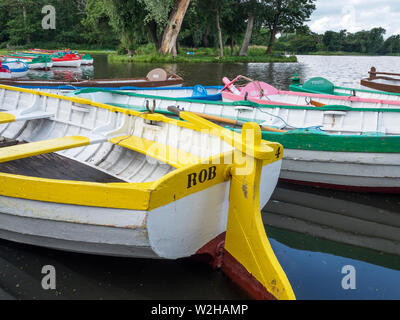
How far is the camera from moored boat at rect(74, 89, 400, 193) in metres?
5.25

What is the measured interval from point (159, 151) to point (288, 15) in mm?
47794

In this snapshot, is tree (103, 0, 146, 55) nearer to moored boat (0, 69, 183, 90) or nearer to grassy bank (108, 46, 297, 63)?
grassy bank (108, 46, 297, 63)

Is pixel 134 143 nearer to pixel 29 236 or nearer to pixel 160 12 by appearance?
pixel 29 236

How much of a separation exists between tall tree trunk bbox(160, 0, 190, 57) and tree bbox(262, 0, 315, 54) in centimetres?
1568

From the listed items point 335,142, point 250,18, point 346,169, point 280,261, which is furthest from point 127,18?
point 280,261

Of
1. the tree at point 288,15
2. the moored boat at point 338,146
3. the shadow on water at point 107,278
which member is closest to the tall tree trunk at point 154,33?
the tree at point 288,15

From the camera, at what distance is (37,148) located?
13.7 ft

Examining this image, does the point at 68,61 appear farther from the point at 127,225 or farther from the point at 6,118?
the point at 127,225

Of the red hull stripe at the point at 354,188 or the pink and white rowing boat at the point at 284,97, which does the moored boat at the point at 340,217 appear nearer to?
the red hull stripe at the point at 354,188

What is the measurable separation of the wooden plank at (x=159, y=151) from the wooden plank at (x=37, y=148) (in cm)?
52

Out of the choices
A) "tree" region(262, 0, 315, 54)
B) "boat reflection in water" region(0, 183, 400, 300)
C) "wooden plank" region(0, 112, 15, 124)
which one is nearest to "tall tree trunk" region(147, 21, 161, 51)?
"tree" region(262, 0, 315, 54)

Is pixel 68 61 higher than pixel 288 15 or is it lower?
lower
